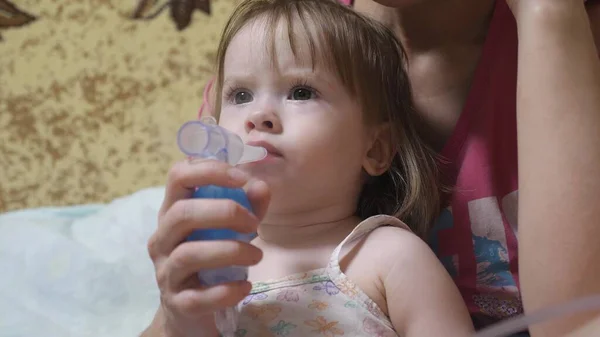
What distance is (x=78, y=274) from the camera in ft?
3.75

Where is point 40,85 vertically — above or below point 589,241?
below

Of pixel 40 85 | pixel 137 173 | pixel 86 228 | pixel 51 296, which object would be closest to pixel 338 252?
pixel 51 296

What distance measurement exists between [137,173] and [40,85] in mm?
347

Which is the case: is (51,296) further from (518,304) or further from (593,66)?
(593,66)

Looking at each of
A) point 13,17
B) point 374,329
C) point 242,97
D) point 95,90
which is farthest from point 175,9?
point 374,329

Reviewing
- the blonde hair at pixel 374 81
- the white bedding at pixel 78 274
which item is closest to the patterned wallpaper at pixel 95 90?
the white bedding at pixel 78 274

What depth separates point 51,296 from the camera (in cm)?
109

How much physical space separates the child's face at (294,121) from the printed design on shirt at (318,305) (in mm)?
112

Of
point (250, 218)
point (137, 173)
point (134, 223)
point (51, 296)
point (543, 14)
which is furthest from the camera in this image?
point (137, 173)

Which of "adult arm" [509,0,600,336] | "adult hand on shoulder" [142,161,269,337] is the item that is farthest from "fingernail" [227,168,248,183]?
"adult arm" [509,0,600,336]

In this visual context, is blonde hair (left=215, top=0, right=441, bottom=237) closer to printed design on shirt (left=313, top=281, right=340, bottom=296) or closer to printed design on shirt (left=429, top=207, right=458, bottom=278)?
printed design on shirt (left=429, top=207, right=458, bottom=278)

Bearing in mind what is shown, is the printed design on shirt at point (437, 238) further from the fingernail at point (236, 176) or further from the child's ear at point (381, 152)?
the fingernail at point (236, 176)

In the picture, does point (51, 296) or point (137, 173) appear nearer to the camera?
point (51, 296)

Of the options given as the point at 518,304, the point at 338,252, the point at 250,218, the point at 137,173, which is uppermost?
the point at 250,218
